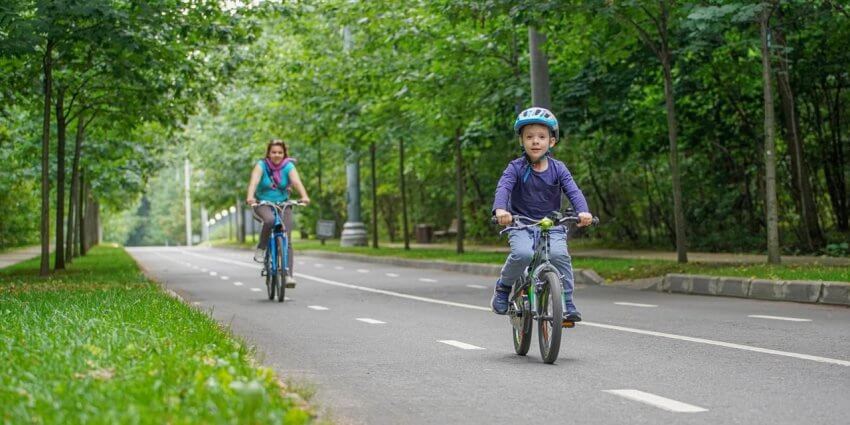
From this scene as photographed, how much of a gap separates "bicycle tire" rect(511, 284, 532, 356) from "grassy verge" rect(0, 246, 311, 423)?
6.53 ft

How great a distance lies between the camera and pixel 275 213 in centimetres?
1499

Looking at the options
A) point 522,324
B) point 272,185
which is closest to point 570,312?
point 522,324

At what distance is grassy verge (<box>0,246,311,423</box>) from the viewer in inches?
188

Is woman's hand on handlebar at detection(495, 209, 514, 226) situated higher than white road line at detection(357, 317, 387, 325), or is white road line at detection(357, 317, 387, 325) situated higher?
woman's hand on handlebar at detection(495, 209, 514, 226)

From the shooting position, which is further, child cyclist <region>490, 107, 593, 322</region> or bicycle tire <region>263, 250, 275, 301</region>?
bicycle tire <region>263, 250, 275, 301</region>

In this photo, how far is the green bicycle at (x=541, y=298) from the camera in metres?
7.99

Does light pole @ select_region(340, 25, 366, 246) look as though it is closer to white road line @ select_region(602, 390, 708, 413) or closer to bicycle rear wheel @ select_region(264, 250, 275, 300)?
bicycle rear wheel @ select_region(264, 250, 275, 300)

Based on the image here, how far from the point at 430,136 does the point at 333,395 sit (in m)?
24.3

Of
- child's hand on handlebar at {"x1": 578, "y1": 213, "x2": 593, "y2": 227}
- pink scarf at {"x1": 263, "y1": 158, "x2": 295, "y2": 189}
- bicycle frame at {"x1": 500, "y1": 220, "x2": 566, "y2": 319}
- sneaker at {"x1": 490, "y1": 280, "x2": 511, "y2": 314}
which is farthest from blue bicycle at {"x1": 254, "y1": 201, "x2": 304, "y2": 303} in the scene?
child's hand on handlebar at {"x1": 578, "y1": 213, "x2": 593, "y2": 227}

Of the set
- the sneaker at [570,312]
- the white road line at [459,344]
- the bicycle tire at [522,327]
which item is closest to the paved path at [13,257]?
the white road line at [459,344]

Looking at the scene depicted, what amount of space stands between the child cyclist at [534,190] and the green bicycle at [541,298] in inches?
2.6

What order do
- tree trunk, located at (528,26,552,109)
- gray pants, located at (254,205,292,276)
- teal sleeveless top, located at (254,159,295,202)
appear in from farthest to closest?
tree trunk, located at (528,26,552,109) < teal sleeveless top, located at (254,159,295,202) < gray pants, located at (254,205,292,276)

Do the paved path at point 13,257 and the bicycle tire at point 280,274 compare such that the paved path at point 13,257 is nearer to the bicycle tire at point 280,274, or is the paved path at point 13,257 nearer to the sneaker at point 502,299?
the bicycle tire at point 280,274

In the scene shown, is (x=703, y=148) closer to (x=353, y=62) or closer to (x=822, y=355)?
(x=353, y=62)
